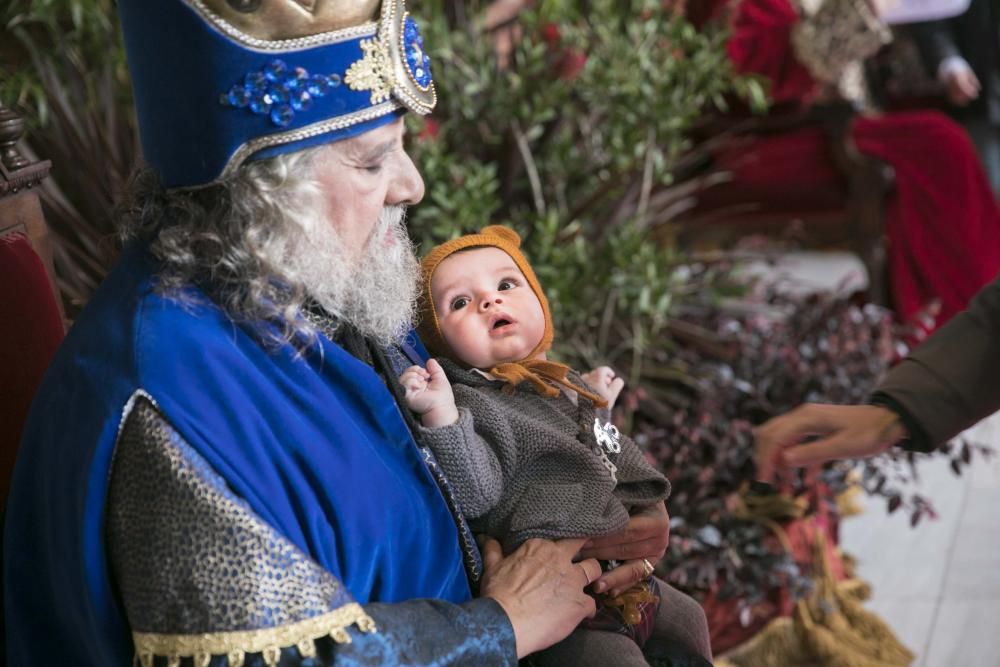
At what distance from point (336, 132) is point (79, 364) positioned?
42 centimetres

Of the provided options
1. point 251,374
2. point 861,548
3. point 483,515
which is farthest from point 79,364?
point 861,548

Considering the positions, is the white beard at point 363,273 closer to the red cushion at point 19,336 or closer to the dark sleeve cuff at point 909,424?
the red cushion at point 19,336

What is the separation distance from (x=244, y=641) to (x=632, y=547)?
71cm

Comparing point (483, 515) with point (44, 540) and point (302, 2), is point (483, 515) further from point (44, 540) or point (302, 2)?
point (302, 2)

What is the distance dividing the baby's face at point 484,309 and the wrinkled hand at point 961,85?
423 centimetres

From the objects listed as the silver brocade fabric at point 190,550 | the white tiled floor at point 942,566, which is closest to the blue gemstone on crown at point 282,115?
Answer: the silver brocade fabric at point 190,550

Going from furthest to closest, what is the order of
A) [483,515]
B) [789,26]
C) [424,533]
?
[789,26] < [483,515] < [424,533]

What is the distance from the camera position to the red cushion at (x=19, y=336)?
1.80 meters

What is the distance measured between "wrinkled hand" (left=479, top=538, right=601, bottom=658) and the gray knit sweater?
29 mm

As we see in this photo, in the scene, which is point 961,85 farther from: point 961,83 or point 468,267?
point 468,267

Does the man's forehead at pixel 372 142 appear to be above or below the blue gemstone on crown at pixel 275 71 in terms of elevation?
below

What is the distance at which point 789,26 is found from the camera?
5.27 m

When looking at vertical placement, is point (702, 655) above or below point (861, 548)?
above

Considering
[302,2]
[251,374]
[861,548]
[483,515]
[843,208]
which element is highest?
[302,2]
